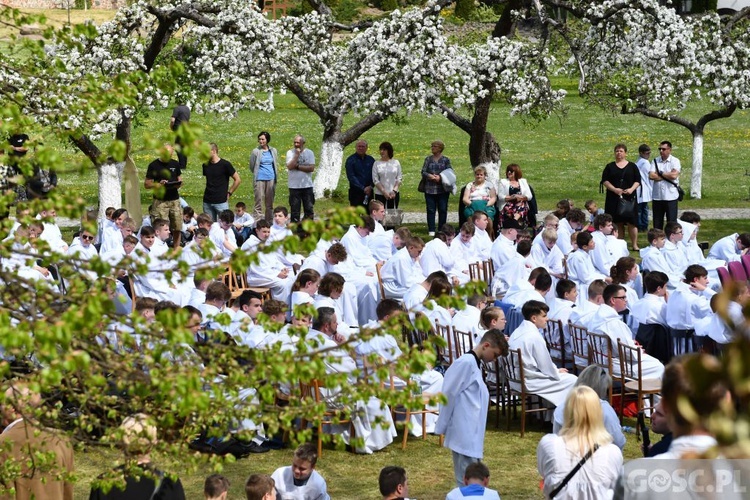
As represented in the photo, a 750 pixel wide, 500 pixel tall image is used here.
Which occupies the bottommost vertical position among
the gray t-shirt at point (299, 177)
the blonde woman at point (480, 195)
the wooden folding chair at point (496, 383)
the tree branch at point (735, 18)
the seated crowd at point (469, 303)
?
the wooden folding chair at point (496, 383)

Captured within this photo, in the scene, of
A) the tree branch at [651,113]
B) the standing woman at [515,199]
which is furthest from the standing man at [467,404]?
the tree branch at [651,113]

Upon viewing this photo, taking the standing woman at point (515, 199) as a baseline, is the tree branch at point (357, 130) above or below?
above

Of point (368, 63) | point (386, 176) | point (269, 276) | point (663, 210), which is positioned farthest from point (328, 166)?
point (269, 276)

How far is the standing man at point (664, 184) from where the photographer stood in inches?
838

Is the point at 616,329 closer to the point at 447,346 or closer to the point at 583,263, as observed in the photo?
the point at 447,346

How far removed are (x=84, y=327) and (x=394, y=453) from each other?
717 cm

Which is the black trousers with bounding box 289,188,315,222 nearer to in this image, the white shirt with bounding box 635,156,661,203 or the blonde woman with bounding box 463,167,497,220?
the blonde woman with bounding box 463,167,497,220

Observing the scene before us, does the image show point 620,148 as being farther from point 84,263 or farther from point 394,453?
point 84,263

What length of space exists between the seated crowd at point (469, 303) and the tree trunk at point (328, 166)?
20.5ft

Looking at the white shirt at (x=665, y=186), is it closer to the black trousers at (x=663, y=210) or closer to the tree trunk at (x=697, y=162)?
the black trousers at (x=663, y=210)

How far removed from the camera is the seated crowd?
7.34 m

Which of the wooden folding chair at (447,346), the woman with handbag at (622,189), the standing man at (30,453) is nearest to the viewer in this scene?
the standing man at (30,453)

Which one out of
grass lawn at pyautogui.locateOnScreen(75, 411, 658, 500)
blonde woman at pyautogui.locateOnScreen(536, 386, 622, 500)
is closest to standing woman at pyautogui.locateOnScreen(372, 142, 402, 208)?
grass lawn at pyautogui.locateOnScreen(75, 411, 658, 500)

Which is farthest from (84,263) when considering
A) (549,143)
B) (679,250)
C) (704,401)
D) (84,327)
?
(549,143)
